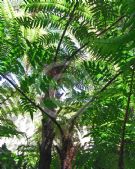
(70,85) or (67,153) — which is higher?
(70,85)

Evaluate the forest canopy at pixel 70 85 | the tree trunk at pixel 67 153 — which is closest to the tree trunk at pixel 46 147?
the forest canopy at pixel 70 85

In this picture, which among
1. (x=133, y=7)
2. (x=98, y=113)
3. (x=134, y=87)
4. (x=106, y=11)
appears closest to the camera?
(x=133, y=7)

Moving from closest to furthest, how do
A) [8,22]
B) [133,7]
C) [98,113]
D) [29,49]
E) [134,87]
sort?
1. [133,7]
2. [134,87]
3. [29,49]
4. [8,22]
5. [98,113]

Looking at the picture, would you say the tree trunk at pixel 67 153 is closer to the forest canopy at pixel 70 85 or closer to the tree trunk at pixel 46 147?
Answer: the forest canopy at pixel 70 85

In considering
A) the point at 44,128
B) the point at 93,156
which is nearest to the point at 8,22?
the point at 44,128

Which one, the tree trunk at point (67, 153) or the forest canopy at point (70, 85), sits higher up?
the forest canopy at point (70, 85)

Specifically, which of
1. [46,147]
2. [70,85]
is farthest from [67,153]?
[70,85]

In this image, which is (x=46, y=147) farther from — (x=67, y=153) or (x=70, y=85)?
(x=70, y=85)

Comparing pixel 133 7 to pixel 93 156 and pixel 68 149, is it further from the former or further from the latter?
pixel 93 156

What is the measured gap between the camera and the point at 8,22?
3.60m

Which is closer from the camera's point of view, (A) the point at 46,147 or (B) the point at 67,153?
(B) the point at 67,153

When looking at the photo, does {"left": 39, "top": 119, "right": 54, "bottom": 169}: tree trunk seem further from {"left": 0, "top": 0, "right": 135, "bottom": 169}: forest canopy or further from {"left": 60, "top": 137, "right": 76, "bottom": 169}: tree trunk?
{"left": 60, "top": 137, "right": 76, "bottom": 169}: tree trunk

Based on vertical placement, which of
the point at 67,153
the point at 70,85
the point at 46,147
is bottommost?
the point at 67,153

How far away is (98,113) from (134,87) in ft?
4.73
